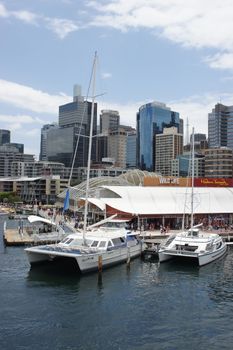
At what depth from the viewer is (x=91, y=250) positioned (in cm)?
4947

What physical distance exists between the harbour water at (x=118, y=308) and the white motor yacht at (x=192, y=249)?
1560 mm

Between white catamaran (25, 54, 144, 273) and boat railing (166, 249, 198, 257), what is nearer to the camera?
white catamaran (25, 54, 144, 273)

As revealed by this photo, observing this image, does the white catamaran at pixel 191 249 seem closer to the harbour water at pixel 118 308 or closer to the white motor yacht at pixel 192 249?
the white motor yacht at pixel 192 249

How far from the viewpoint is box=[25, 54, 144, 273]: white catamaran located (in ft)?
156

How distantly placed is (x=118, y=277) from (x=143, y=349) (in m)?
20.0

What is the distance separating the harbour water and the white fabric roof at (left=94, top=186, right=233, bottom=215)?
2802 cm

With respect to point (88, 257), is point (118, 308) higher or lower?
lower

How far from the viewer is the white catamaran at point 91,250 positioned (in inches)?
1871

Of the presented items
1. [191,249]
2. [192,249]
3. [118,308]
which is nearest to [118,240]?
[191,249]

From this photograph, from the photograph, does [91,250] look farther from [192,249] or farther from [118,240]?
[192,249]

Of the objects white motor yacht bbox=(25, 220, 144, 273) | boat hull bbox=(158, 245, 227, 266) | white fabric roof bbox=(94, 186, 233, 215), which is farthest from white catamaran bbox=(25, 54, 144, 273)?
→ white fabric roof bbox=(94, 186, 233, 215)

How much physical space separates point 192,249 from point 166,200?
30790 millimetres

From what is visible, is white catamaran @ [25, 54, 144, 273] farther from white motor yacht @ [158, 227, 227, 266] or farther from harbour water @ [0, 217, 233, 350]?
white motor yacht @ [158, 227, 227, 266]

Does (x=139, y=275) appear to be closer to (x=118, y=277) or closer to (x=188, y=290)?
(x=118, y=277)
